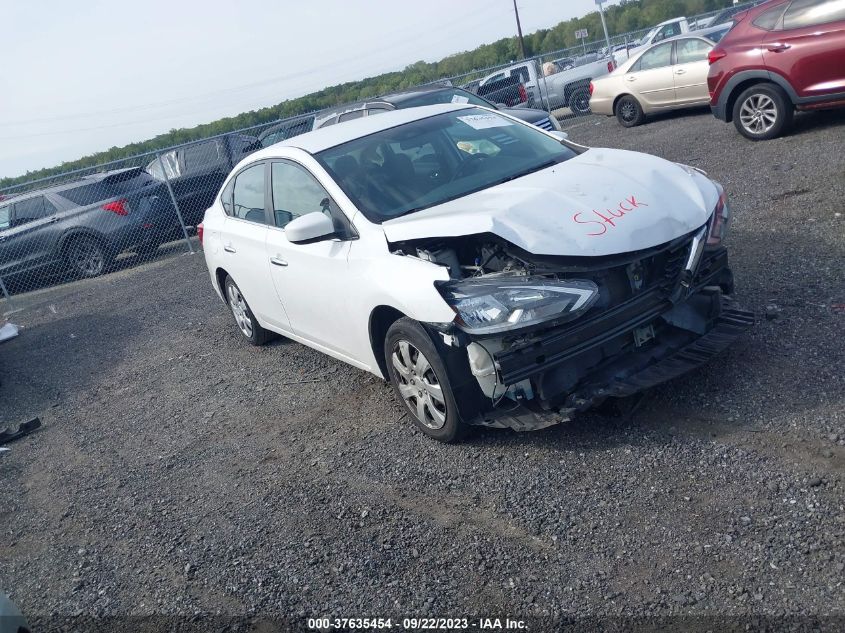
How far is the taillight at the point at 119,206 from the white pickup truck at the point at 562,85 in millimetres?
10302

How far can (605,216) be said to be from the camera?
4352 millimetres

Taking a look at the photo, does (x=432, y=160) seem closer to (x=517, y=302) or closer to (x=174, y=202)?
(x=517, y=302)

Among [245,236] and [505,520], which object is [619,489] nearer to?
[505,520]

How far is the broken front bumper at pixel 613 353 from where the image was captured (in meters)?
4.12

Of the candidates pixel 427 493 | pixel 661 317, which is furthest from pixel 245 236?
pixel 661 317

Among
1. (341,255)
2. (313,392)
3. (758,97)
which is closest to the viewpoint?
(341,255)

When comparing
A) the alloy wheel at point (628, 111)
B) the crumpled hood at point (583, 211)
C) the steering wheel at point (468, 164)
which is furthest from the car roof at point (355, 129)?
the alloy wheel at point (628, 111)

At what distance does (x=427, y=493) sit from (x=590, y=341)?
3.92 ft

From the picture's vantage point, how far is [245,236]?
254 inches

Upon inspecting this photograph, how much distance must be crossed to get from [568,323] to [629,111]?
12.3m

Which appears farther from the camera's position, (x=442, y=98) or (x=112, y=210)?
(x=112, y=210)

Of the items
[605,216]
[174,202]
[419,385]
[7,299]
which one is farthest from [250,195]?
[7,299]

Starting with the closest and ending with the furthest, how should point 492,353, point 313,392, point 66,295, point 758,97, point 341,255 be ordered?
point 492,353 < point 341,255 < point 313,392 < point 758,97 < point 66,295

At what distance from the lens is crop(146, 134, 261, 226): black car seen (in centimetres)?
1462
